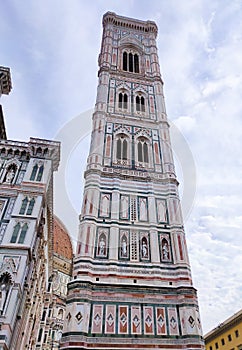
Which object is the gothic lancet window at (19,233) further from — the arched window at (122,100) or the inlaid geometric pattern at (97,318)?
the arched window at (122,100)

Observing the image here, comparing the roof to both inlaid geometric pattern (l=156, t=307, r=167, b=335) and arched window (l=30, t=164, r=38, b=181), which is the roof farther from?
inlaid geometric pattern (l=156, t=307, r=167, b=335)

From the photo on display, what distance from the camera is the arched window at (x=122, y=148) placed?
59.4 ft

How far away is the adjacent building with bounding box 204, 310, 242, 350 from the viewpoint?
849 inches

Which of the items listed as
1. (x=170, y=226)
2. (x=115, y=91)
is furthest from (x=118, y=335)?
(x=115, y=91)

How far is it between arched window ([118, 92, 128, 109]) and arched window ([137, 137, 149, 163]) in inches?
134

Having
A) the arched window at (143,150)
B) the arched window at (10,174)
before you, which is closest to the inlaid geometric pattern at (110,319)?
the arched window at (10,174)

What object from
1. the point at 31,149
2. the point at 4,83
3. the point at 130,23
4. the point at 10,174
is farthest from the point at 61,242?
the point at 10,174

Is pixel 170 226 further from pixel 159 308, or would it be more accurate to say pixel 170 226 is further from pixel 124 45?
pixel 124 45

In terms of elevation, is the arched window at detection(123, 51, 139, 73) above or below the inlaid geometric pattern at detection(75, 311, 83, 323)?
above

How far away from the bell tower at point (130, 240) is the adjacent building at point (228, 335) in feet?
38.3

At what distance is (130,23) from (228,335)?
29.1 meters

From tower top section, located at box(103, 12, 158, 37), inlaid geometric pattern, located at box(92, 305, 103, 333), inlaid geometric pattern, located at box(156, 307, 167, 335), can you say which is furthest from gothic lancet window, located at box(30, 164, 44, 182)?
tower top section, located at box(103, 12, 158, 37)

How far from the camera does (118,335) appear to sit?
445 inches

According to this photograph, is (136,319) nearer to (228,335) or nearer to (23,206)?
Answer: (23,206)
